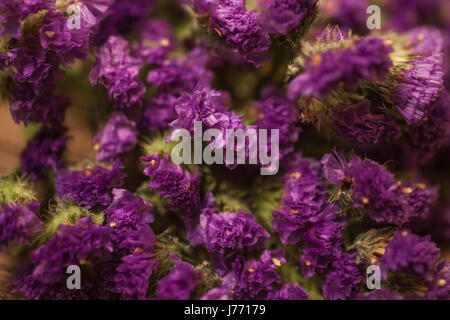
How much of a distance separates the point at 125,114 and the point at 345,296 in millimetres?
482

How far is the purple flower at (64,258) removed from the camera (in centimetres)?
65

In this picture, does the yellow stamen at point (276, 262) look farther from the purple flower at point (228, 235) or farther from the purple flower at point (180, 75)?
the purple flower at point (180, 75)

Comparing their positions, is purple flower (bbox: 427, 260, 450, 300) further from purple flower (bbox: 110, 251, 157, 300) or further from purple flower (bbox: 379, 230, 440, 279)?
purple flower (bbox: 110, 251, 157, 300)

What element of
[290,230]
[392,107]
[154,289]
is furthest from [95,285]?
[392,107]

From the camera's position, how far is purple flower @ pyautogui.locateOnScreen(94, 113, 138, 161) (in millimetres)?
800

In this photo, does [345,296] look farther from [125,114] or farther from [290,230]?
[125,114]

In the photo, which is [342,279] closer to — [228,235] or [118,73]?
[228,235]

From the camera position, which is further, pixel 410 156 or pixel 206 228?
pixel 410 156

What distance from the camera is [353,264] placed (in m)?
0.71

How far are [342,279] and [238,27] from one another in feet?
1.39

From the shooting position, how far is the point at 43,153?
801 millimetres
